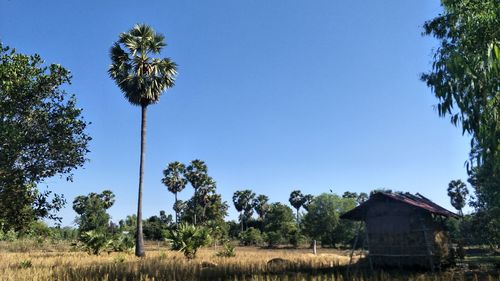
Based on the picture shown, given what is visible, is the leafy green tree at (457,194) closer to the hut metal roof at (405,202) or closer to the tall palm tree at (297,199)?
the tall palm tree at (297,199)

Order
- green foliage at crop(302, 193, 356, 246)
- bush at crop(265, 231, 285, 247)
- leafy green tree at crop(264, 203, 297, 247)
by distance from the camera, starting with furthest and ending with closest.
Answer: leafy green tree at crop(264, 203, 297, 247) < bush at crop(265, 231, 285, 247) < green foliage at crop(302, 193, 356, 246)

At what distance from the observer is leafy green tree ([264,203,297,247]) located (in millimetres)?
57969

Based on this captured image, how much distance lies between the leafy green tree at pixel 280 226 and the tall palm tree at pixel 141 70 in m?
33.2

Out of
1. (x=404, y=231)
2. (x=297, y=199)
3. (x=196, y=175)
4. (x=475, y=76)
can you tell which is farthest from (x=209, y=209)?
(x=475, y=76)

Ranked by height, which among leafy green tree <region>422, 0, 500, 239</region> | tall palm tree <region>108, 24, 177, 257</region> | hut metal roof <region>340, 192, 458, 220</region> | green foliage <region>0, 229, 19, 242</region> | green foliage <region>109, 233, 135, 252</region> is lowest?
green foliage <region>109, 233, 135, 252</region>

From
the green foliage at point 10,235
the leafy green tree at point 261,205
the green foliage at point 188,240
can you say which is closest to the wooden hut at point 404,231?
the green foliage at point 188,240

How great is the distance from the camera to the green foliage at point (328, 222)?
Result: 179 feet

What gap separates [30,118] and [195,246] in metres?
15.4

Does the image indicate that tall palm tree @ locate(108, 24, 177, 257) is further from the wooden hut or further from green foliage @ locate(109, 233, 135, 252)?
the wooden hut

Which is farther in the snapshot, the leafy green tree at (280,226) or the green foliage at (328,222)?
the leafy green tree at (280,226)

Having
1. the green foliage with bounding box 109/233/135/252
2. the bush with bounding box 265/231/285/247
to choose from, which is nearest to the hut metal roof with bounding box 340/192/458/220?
the green foliage with bounding box 109/233/135/252

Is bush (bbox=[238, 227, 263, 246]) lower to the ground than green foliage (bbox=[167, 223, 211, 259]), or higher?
lower

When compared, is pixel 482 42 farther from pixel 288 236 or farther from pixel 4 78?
pixel 288 236

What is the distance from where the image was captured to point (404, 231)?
19.6 metres
